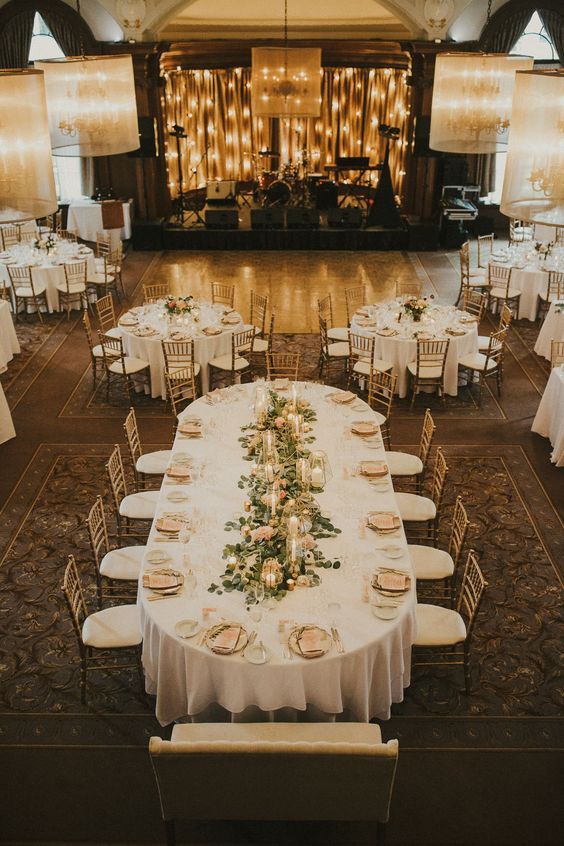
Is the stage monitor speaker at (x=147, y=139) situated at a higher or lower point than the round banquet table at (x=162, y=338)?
higher

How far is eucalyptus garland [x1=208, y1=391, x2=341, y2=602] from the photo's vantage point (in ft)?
16.1

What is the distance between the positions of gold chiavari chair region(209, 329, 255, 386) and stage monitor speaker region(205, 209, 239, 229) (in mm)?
7012

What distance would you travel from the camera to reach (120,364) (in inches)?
357

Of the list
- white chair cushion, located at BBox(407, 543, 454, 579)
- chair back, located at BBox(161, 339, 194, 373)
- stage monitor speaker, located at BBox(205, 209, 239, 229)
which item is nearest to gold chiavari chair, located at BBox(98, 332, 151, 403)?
chair back, located at BBox(161, 339, 194, 373)

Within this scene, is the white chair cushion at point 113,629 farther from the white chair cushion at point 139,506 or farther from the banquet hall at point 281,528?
the white chair cushion at point 139,506

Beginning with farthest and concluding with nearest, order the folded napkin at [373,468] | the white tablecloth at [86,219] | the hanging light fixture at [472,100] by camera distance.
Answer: the white tablecloth at [86,219] < the hanging light fixture at [472,100] < the folded napkin at [373,468]

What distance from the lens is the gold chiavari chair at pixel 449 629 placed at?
5.00 metres

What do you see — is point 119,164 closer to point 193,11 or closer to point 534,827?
point 193,11

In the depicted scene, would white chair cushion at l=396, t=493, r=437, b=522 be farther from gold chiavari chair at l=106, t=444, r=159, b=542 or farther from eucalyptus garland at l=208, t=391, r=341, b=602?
gold chiavari chair at l=106, t=444, r=159, b=542

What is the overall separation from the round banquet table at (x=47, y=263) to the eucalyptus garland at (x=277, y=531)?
6.51 meters

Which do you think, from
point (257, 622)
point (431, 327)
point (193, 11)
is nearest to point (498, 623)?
point (257, 622)

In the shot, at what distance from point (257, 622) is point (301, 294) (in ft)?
29.7

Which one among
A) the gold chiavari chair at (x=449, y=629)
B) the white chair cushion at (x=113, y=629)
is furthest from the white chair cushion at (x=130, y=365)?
the gold chiavari chair at (x=449, y=629)

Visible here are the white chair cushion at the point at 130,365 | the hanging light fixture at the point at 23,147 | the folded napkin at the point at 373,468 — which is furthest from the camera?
the white chair cushion at the point at 130,365
